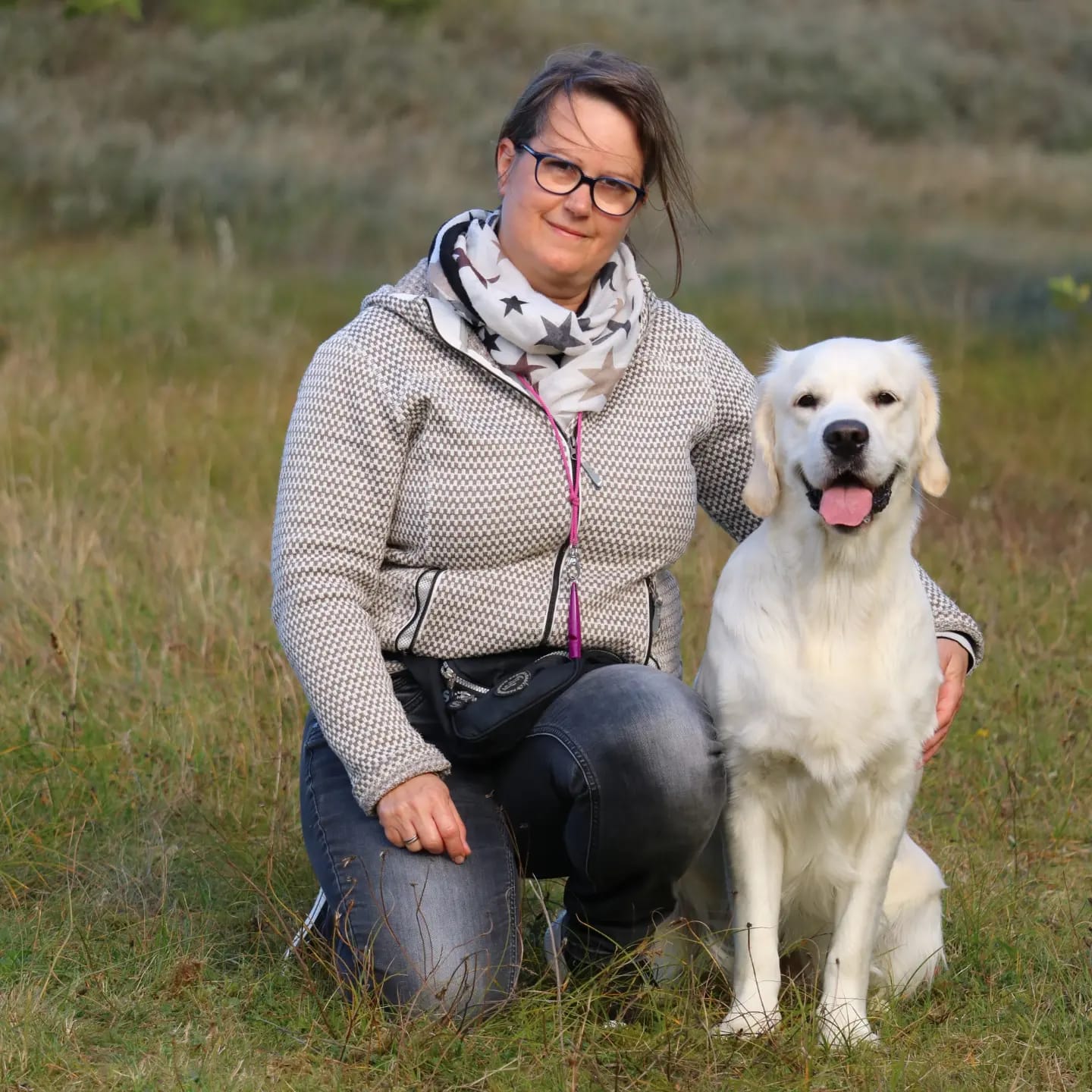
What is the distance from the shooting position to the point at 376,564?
2461 millimetres

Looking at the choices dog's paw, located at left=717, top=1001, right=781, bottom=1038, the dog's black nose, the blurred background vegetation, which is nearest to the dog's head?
the dog's black nose

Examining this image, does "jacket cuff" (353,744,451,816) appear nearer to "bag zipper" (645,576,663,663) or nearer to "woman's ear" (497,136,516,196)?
"bag zipper" (645,576,663,663)

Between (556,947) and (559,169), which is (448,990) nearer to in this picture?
(556,947)

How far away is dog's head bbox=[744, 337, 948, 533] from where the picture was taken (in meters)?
2.32

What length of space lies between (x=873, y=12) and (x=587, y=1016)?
1298 centimetres

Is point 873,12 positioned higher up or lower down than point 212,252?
higher up

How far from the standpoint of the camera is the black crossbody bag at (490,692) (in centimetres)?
242

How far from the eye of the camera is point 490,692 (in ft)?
7.98

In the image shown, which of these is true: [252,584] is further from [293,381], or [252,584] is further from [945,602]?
[293,381]

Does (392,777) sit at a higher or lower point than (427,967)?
higher

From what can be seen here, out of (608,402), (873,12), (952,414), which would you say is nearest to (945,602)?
(608,402)

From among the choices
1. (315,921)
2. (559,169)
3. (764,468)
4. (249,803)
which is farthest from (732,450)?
(249,803)

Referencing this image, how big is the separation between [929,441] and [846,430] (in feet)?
0.92

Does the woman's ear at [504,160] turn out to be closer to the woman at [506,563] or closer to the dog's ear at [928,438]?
the woman at [506,563]
